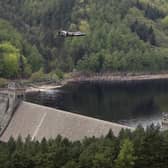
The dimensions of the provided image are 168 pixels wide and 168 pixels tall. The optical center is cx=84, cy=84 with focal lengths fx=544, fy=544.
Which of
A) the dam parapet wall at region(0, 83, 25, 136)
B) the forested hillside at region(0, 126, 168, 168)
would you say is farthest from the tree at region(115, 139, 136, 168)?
the dam parapet wall at region(0, 83, 25, 136)

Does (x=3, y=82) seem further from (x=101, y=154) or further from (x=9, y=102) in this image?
(x=101, y=154)

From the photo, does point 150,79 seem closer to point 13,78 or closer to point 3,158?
point 13,78

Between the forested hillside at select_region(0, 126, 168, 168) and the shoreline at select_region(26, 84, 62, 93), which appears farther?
the shoreline at select_region(26, 84, 62, 93)

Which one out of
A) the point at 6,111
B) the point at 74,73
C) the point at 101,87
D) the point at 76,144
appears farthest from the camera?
the point at 74,73

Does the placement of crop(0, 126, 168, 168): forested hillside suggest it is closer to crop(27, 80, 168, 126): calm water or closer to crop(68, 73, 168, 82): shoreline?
crop(27, 80, 168, 126): calm water

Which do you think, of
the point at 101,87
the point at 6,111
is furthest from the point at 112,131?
the point at 101,87

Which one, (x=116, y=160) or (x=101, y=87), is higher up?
(x=116, y=160)

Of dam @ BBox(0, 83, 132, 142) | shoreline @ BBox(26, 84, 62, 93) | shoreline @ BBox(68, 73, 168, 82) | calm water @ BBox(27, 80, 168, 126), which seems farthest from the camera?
shoreline @ BBox(68, 73, 168, 82)
